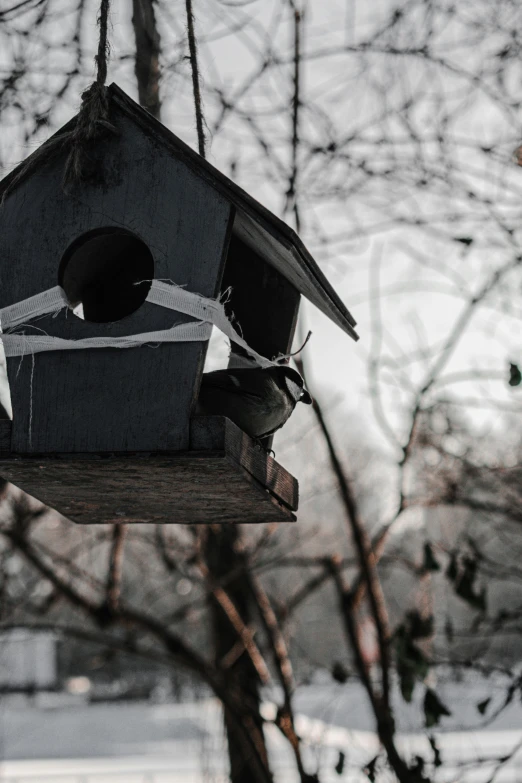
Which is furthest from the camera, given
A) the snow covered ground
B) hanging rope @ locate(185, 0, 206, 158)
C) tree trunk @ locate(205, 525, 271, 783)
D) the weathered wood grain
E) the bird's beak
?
the snow covered ground

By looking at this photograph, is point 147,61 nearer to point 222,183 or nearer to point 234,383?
point 222,183

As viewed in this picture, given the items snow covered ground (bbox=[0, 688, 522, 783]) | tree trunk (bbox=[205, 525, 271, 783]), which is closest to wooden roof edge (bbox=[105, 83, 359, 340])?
tree trunk (bbox=[205, 525, 271, 783])

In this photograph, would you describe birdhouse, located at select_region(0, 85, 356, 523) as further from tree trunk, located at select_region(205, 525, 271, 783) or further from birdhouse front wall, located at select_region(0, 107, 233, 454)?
tree trunk, located at select_region(205, 525, 271, 783)

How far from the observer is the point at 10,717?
1923 cm

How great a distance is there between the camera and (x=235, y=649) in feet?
16.2

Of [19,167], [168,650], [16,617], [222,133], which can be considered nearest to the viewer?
[19,167]

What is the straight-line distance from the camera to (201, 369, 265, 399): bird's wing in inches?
68.1

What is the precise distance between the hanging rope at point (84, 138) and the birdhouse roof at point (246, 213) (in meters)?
0.04

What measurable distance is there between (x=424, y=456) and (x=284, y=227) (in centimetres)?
365

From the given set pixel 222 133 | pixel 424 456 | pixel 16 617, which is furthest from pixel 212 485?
Result: pixel 16 617

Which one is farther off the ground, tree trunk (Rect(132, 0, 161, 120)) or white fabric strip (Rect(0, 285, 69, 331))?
tree trunk (Rect(132, 0, 161, 120))

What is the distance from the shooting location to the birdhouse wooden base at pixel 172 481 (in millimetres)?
1526

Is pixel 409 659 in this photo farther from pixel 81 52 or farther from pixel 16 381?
pixel 81 52

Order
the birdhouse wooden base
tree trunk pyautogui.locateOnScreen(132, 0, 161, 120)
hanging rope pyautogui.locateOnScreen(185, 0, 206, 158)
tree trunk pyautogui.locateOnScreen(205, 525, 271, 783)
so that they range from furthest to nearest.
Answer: tree trunk pyautogui.locateOnScreen(205, 525, 271, 783) → tree trunk pyautogui.locateOnScreen(132, 0, 161, 120) → hanging rope pyautogui.locateOnScreen(185, 0, 206, 158) → the birdhouse wooden base
